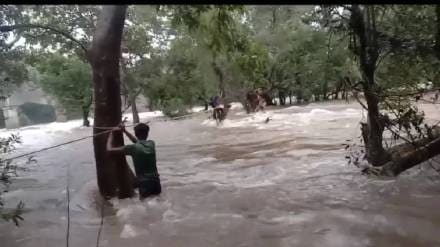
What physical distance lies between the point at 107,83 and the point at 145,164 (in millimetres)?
1321

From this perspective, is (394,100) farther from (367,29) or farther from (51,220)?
(51,220)

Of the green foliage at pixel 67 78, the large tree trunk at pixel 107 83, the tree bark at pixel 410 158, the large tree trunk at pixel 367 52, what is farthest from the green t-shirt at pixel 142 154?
the green foliage at pixel 67 78

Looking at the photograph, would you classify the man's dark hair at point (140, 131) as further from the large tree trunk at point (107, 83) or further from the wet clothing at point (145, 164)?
the large tree trunk at point (107, 83)

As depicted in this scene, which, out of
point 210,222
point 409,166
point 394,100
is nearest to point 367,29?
point 394,100

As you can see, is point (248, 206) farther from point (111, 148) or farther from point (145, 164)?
point (111, 148)

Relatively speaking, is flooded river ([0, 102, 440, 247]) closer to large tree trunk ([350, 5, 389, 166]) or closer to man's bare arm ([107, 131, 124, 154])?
man's bare arm ([107, 131, 124, 154])

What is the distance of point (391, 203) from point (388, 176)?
1221 millimetres

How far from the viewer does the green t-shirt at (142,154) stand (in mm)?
6227

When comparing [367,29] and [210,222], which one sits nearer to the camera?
[210,222]

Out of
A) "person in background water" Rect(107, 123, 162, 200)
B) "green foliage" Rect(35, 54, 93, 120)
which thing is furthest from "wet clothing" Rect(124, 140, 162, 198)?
"green foliage" Rect(35, 54, 93, 120)

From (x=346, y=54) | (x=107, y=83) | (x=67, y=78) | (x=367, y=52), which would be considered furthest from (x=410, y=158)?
(x=67, y=78)

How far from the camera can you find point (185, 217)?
6414 millimetres

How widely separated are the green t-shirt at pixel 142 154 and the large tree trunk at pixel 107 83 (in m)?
0.52

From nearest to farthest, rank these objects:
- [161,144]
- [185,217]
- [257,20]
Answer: [185,217] → [161,144] → [257,20]
